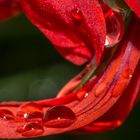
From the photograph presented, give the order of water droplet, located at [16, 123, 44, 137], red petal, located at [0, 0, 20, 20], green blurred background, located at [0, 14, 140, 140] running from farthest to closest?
green blurred background, located at [0, 14, 140, 140]
red petal, located at [0, 0, 20, 20]
water droplet, located at [16, 123, 44, 137]

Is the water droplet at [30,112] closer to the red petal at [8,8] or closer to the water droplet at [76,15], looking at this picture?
the water droplet at [76,15]

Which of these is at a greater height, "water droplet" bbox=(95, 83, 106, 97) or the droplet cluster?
"water droplet" bbox=(95, 83, 106, 97)

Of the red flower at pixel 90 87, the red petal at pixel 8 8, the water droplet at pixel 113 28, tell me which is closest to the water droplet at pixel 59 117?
the red flower at pixel 90 87

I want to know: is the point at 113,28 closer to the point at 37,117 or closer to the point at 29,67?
the point at 37,117

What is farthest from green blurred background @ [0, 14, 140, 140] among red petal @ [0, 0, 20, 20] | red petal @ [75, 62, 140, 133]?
red petal @ [75, 62, 140, 133]

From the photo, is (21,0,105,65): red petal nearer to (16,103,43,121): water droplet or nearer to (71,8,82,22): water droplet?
(71,8,82,22): water droplet

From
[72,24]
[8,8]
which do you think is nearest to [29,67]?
[8,8]
